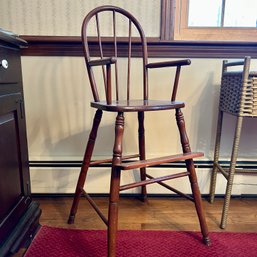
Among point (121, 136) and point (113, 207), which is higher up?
point (121, 136)

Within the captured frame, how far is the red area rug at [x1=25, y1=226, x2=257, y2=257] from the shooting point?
0.97m

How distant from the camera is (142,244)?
1.02 m

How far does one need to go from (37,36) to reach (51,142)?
22.6 inches

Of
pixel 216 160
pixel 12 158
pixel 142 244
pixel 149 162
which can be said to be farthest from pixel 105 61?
pixel 216 160

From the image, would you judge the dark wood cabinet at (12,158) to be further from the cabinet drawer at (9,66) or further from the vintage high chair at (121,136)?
the vintage high chair at (121,136)

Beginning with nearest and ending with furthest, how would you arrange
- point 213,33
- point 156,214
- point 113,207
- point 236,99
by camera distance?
point 113,207
point 236,99
point 156,214
point 213,33

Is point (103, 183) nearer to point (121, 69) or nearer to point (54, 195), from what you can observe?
point (54, 195)

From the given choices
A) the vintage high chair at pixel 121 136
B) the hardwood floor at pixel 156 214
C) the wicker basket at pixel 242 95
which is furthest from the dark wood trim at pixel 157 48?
the hardwood floor at pixel 156 214

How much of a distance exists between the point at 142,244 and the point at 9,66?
853 millimetres

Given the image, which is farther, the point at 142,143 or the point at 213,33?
the point at 213,33

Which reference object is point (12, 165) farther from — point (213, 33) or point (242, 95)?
point (213, 33)

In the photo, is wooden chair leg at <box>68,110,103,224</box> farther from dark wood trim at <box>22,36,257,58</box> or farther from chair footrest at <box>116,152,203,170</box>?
dark wood trim at <box>22,36,257,58</box>

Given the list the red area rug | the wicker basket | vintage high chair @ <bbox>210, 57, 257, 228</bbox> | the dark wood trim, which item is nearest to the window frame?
the dark wood trim

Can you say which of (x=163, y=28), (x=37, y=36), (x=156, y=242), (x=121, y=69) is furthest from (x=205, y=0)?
(x=156, y=242)
